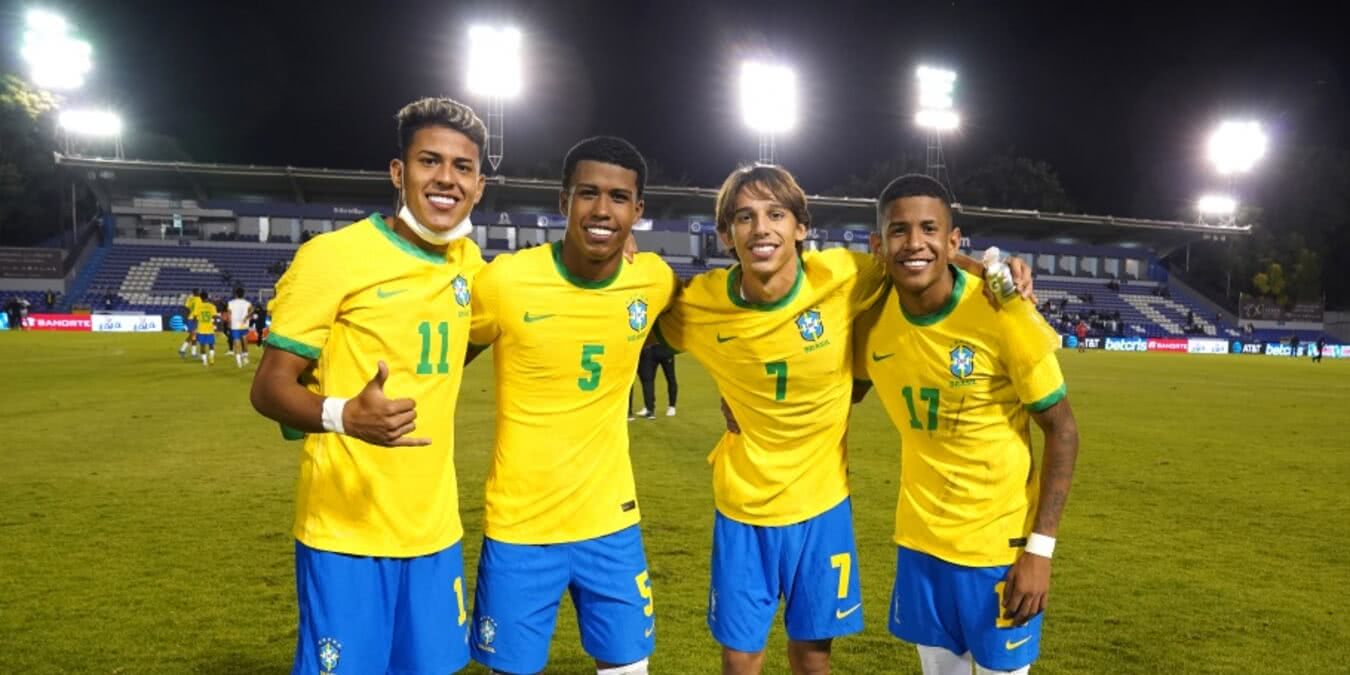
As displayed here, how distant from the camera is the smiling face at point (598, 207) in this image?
313cm

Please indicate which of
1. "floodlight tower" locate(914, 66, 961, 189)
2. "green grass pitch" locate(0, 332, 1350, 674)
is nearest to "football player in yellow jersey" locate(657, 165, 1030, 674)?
"green grass pitch" locate(0, 332, 1350, 674)

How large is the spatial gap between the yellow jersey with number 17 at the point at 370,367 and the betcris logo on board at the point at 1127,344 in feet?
160

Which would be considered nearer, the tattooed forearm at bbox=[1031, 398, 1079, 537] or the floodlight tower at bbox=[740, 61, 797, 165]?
the tattooed forearm at bbox=[1031, 398, 1079, 537]

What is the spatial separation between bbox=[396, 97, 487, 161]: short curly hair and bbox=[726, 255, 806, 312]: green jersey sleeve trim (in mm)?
1202

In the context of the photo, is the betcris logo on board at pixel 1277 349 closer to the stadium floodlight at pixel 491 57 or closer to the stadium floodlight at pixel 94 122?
the stadium floodlight at pixel 491 57

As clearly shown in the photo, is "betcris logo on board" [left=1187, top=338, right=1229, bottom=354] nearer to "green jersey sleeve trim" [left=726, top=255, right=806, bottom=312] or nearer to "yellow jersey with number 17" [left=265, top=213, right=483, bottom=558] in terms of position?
"green jersey sleeve trim" [left=726, top=255, right=806, bottom=312]

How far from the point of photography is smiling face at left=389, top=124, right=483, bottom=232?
2.83 meters

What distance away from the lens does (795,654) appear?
331 centimetres

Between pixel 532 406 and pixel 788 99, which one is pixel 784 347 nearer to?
pixel 532 406

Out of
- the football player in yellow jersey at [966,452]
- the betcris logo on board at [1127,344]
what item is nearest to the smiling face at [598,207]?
the football player in yellow jersey at [966,452]

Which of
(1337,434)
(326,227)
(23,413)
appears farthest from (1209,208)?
(23,413)

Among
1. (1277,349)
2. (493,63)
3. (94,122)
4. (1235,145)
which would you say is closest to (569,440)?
(493,63)

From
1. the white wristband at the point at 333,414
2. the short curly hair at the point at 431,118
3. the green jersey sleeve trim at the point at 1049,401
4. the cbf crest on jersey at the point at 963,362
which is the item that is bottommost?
the white wristband at the point at 333,414

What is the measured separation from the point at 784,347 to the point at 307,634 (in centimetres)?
199
